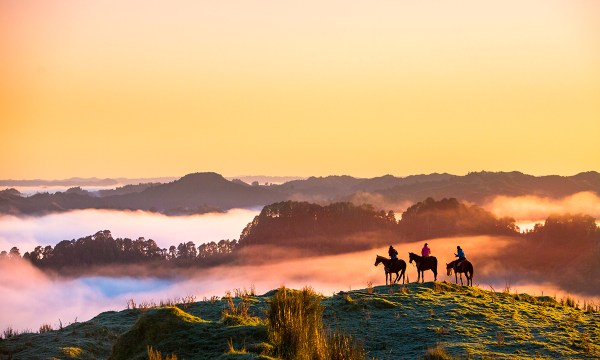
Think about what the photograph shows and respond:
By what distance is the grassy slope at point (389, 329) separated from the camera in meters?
22.2

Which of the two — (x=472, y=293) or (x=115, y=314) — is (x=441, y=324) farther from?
(x=115, y=314)

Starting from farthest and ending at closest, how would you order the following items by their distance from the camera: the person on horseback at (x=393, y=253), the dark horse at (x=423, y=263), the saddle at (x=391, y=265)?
1. the dark horse at (x=423, y=263)
2. the saddle at (x=391, y=265)
3. the person on horseback at (x=393, y=253)

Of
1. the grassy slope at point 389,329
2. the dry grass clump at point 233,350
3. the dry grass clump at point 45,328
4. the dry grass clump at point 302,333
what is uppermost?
the dry grass clump at point 302,333

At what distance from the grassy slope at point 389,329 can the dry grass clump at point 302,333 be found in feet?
2.08

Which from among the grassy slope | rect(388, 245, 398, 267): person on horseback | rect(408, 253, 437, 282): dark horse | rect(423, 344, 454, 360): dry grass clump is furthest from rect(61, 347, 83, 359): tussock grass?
rect(408, 253, 437, 282): dark horse

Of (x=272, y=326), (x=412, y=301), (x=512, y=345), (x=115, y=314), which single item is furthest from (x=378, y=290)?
(x=272, y=326)

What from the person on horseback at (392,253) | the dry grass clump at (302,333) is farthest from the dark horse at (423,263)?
the dry grass clump at (302,333)

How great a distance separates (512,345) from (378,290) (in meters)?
11.6

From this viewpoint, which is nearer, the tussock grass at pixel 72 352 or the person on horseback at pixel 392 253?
the tussock grass at pixel 72 352

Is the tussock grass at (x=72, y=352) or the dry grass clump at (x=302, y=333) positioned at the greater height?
the dry grass clump at (x=302, y=333)

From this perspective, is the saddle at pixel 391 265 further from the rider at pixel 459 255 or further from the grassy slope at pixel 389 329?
the grassy slope at pixel 389 329

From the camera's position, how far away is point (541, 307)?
119ft

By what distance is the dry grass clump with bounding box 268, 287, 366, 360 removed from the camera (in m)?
17.8

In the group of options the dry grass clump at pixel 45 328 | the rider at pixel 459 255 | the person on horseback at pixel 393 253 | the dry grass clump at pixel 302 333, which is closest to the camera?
the dry grass clump at pixel 302 333
